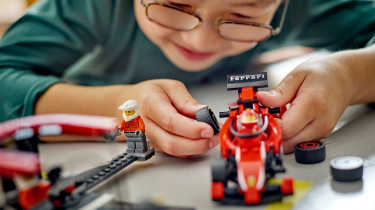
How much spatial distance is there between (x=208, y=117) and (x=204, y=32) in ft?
0.56

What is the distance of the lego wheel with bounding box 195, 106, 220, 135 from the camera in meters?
0.44

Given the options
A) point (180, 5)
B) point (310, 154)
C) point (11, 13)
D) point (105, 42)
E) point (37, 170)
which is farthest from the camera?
point (105, 42)

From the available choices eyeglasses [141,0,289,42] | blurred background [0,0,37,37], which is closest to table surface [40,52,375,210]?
eyeglasses [141,0,289,42]

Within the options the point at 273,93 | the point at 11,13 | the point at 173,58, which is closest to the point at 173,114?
the point at 273,93

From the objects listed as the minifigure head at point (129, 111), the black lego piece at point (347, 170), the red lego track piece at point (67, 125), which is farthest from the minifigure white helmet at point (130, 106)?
the black lego piece at point (347, 170)

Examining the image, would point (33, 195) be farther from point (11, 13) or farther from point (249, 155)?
point (11, 13)

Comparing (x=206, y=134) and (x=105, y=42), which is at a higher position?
(x=105, y=42)

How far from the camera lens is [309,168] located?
0.41 m

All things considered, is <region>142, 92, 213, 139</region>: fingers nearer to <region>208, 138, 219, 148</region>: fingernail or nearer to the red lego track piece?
<region>208, 138, 219, 148</region>: fingernail

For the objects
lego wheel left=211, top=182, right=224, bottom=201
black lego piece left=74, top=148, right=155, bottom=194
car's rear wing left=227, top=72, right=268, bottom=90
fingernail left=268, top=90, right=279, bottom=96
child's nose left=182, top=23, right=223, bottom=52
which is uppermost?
child's nose left=182, top=23, right=223, bottom=52

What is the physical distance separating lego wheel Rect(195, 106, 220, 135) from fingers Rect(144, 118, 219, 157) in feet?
0.04

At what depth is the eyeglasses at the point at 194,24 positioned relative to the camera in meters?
0.55

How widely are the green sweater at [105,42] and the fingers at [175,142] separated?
0.21 metres

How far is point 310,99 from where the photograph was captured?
18.2 inches
